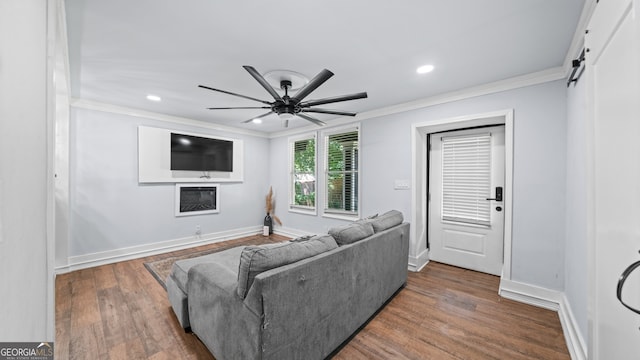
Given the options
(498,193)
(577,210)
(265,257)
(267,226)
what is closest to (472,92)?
(498,193)

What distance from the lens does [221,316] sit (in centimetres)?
158

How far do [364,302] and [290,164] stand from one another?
150 inches

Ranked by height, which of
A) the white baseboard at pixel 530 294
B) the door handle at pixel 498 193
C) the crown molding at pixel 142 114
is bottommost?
the white baseboard at pixel 530 294

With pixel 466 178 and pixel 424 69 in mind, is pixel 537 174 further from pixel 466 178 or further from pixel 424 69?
pixel 424 69

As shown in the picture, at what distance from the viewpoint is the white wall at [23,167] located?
0.58 meters

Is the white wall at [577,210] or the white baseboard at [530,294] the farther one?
the white baseboard at [530,294]

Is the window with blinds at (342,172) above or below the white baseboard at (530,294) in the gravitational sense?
above

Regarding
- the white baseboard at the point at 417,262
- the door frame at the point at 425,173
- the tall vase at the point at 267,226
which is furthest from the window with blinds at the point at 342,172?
the tall vase at the point at 267,226

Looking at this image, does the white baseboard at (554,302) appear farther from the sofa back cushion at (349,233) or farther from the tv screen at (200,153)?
the tv screen at (200,153)

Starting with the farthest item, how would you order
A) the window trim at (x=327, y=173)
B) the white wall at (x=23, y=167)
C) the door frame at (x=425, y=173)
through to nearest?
the window trim at (x=327, y=173) < the door frame at (x=425, y=173) < the white wall at (x=23, y=167)

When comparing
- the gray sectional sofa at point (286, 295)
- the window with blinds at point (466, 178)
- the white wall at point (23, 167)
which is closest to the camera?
the white wall at point (23, 167)

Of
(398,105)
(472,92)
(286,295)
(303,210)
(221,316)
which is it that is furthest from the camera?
(303,210)

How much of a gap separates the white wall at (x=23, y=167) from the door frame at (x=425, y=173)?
11.7 ft

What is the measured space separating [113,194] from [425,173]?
194 inches
